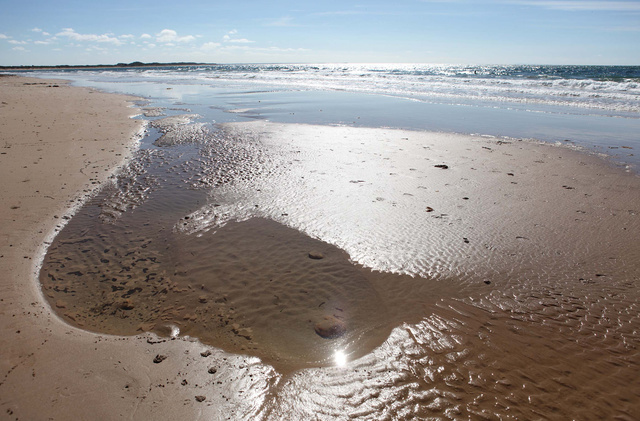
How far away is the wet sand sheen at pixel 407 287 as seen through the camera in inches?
113

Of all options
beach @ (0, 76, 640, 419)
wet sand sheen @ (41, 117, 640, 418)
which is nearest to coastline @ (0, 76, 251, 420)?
beach @ (0, 76, 640, 419)

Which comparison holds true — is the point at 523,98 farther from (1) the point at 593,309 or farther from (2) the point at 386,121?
(1) the point at 593,309

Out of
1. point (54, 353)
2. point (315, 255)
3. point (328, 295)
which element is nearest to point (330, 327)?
point (328, 295)

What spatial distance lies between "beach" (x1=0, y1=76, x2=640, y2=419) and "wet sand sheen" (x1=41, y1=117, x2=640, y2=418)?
0.07 feet

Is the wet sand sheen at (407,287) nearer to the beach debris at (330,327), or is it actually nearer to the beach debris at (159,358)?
the beach debris at (330,327)

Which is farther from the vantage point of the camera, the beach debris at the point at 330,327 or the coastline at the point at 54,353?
the beach debris at the point at 330,327

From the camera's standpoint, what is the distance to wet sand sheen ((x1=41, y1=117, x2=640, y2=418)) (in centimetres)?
286

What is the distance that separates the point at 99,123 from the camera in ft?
42.0

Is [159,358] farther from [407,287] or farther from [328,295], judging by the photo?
[407,287]

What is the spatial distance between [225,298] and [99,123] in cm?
1206

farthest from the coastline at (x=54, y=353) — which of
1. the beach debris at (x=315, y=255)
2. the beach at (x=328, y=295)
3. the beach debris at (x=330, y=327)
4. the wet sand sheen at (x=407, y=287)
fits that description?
the beach debris at (x=315, y=255)

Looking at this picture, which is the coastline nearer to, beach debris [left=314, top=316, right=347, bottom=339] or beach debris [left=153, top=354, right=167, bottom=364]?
beach debris [left=153, top=354, right=167, bottom=364]

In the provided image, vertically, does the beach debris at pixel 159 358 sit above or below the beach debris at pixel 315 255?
below

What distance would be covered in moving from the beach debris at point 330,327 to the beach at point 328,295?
28 millimetres
